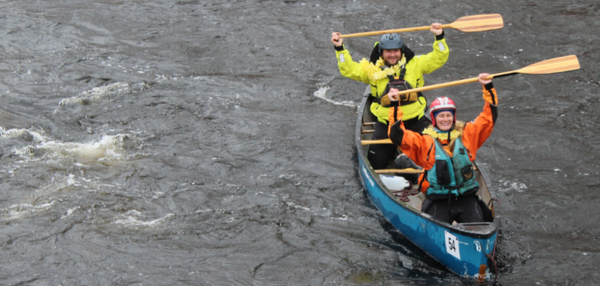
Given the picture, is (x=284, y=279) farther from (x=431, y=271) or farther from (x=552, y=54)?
(x=552, y=54)

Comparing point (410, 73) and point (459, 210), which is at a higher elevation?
point (410, 73)

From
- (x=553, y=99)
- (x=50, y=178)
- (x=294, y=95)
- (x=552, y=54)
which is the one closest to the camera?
(x=50, y=178)

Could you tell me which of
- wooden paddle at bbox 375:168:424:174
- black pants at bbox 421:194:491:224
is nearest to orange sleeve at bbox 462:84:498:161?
black pants at bbox 421:194:491:224

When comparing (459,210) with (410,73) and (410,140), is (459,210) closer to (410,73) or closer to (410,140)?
(410,140)

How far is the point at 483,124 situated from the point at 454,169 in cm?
54

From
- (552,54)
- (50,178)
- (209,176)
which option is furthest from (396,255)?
(552,54)

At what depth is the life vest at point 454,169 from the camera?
6.11m

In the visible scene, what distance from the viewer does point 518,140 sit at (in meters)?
9.63

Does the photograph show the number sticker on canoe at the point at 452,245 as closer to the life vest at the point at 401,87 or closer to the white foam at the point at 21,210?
the life vest at the point at 401,87

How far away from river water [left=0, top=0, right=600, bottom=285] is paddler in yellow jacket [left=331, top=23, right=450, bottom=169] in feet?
3.07

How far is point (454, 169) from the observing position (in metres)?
6.13

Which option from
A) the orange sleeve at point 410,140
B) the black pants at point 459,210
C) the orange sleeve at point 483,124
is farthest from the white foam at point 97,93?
the orange sleeve at point 483,124

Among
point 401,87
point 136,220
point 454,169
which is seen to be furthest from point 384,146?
point 136,220

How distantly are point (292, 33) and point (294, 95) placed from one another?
3.26 m
